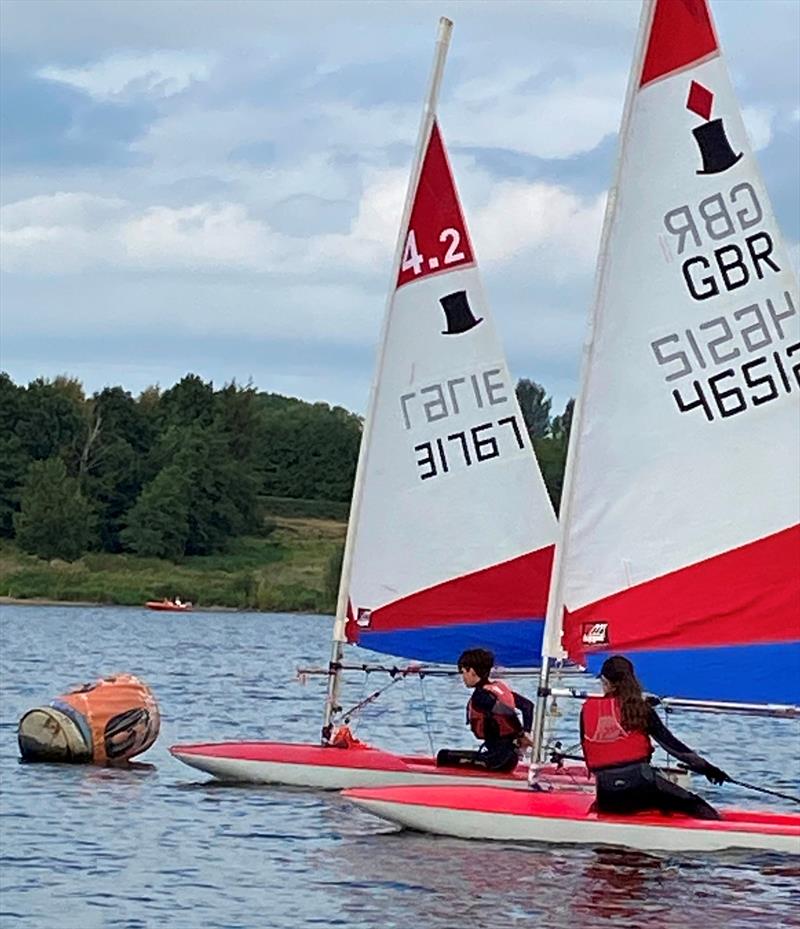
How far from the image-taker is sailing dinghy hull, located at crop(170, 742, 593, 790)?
1939cm

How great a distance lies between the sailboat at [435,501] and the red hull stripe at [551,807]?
13.4 feet

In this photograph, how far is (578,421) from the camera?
16734mm

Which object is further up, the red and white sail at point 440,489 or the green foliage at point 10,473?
the green foliage at point 10,473

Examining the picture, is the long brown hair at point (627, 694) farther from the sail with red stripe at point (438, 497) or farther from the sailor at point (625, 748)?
the sail with red stripe at point (438, 497)

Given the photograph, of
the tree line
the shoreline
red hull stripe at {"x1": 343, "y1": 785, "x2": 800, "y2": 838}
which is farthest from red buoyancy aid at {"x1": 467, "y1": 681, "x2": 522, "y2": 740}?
the tree line

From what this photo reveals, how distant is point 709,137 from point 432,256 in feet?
17.2

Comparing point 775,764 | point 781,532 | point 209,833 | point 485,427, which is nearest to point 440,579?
point 485,427

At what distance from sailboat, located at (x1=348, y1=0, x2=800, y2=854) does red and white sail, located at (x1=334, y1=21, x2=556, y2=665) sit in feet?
15.4

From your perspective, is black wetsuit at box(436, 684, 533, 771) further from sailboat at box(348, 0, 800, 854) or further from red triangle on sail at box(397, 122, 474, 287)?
red triangle on sail at box(397, 122, 474, 287)

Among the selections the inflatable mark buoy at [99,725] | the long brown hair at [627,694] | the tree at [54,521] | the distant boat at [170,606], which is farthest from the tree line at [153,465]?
the long brown hair at [627,694]

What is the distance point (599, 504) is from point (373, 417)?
16.7ft

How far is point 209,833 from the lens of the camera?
18.6 meters

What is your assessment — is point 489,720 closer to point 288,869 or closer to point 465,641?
point 465,641

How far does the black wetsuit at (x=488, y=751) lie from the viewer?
18.9 m
